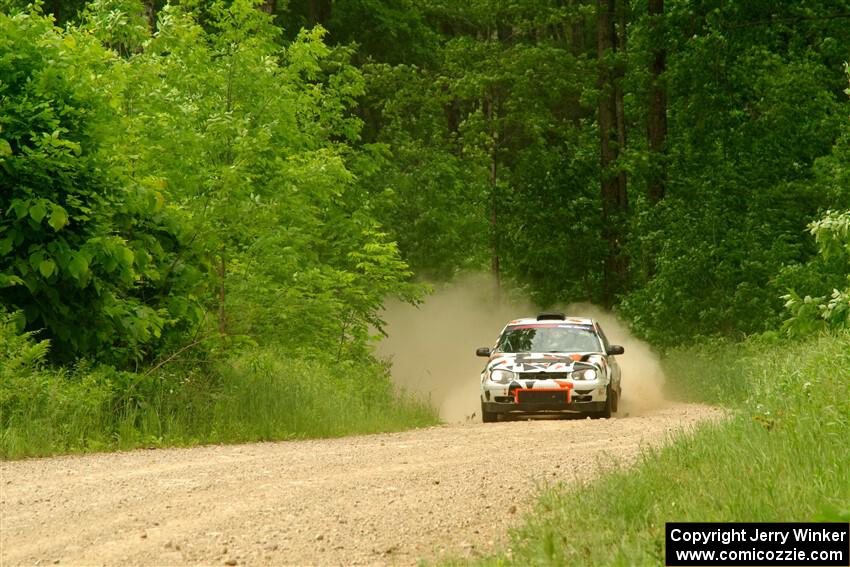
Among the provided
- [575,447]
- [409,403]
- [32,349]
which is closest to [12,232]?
[32,349]

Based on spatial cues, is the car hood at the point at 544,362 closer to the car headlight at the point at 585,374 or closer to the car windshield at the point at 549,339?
the car headlight at the point at 585,374

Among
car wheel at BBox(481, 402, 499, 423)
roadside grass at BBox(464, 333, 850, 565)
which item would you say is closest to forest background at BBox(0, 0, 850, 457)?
car wheel at BBox(481, 402, 499, 423)

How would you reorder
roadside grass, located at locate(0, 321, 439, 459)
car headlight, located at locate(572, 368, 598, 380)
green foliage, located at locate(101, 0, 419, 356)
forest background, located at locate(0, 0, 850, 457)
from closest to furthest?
roadside grass, located at locate(0, 321, 439, 459) < forest background, located at locate(0, 0, 850, 457) < green foliage, located at locate(101, 0, 419, 356) < car headlight, located at locate(572, 368, 598, 380)

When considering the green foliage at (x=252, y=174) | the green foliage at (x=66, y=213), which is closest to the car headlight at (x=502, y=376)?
the green foliage at (x=252, y=174)

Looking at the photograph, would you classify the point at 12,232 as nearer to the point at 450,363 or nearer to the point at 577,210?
the point at 577,210

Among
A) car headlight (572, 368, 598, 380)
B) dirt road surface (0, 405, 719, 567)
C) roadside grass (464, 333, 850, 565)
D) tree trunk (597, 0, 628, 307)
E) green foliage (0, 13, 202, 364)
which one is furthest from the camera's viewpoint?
tree trunk (597, 0, 628, 307)

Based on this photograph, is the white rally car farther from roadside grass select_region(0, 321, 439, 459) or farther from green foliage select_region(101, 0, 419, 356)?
green foliage select_region(101, 0, 419, 356)

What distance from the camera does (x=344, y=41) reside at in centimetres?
4138

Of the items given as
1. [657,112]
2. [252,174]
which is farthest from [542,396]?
[657,112]

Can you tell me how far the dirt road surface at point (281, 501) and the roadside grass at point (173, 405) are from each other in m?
0.70

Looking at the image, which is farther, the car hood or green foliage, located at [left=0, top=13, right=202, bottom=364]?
the car hood

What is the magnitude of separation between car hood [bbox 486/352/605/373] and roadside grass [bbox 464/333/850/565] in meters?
7.14

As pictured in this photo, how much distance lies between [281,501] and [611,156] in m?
30.2

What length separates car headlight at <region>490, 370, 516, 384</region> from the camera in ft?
66.1
